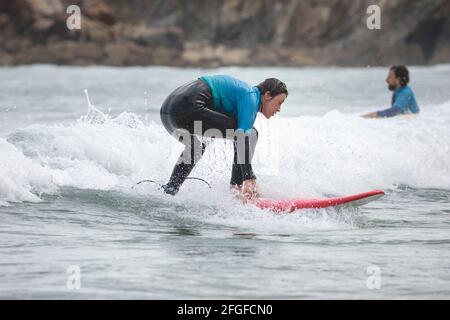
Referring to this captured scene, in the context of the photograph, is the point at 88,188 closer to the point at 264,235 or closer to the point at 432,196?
the point at 264,235

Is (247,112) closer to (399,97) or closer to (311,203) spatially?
(311,203)

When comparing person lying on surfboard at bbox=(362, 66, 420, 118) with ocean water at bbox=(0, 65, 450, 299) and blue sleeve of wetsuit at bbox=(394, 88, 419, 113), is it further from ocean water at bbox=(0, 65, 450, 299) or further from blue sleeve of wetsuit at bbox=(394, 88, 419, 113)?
ocean water at bbox=(0, 65, 450, 299)

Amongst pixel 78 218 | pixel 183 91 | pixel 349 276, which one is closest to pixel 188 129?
pixel 183 91

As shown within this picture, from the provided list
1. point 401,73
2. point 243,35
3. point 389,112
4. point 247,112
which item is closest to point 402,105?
point 389,112

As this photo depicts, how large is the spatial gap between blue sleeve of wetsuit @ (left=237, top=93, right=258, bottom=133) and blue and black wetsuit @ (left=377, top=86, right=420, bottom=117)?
23.5ft

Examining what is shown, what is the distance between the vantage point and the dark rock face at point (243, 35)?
7331 centimetres

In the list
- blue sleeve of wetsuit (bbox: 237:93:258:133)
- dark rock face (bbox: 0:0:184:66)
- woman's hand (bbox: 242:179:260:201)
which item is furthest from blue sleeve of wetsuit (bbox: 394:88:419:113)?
dark rock face (bbox: 0:0:184:66)

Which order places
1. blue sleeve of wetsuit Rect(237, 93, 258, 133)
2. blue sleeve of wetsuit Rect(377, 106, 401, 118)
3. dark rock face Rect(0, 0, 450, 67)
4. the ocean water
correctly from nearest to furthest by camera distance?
the ocean water < blue sleeve of wetsuit Rect(237, 93, 258, 133) < blue sleeve of wetsuit Rect(377, 106, 401, 118) < dark rock face Rect(0, 0, 450, 67)

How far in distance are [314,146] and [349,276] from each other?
6.02 m

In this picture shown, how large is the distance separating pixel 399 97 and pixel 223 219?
7430 mm

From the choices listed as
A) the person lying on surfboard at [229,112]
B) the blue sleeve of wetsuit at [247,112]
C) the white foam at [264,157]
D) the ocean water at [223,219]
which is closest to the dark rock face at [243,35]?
the white foam at [264,157]

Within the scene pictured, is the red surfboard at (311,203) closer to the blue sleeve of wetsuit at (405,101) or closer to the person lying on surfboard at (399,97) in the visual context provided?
the person lying on surfboard at (399,97)

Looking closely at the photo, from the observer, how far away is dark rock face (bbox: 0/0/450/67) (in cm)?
7331

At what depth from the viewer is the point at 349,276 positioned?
6.56 metres
